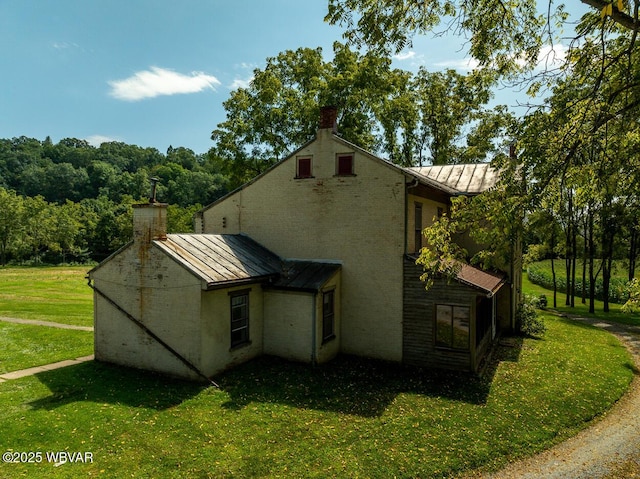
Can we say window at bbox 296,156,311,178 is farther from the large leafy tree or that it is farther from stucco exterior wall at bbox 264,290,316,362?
the large leafy tree

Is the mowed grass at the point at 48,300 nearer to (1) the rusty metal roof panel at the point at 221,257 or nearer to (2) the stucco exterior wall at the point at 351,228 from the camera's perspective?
(1) the rusty metal roof panel at the point at 221,257

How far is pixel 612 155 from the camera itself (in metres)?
10.4

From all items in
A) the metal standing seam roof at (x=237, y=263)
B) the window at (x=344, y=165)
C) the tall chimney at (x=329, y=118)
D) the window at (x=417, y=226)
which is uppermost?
the tall chimney at (x=329, y=118)

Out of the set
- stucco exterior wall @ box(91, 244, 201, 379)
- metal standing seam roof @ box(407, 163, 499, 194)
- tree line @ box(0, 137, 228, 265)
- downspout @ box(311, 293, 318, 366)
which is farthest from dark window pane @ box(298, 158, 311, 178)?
tree line @ box(0, 137, 228, 265)

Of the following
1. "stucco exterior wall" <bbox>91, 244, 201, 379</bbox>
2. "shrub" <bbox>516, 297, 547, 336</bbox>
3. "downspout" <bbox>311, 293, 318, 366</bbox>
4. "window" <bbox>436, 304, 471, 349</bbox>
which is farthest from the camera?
"shrub" <bbox>516, 297, 547, 336</bbox>

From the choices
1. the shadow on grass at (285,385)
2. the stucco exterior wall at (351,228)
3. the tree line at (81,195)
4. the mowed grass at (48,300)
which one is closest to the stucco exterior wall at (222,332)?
the shadow on grass at (285,385)

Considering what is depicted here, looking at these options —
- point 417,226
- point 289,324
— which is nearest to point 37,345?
point 289,324

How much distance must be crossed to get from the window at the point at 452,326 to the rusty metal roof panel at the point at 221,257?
6420 millimetres

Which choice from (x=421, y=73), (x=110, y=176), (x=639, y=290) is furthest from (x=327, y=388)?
(x=110, y=176)

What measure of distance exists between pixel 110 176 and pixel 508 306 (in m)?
119

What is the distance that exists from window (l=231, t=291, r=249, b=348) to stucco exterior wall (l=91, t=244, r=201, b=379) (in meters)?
1.67

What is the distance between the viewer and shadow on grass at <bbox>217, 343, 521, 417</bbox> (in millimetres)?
11359

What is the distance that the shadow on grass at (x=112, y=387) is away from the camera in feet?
35.8

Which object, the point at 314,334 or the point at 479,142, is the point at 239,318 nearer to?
the point at 314,334
